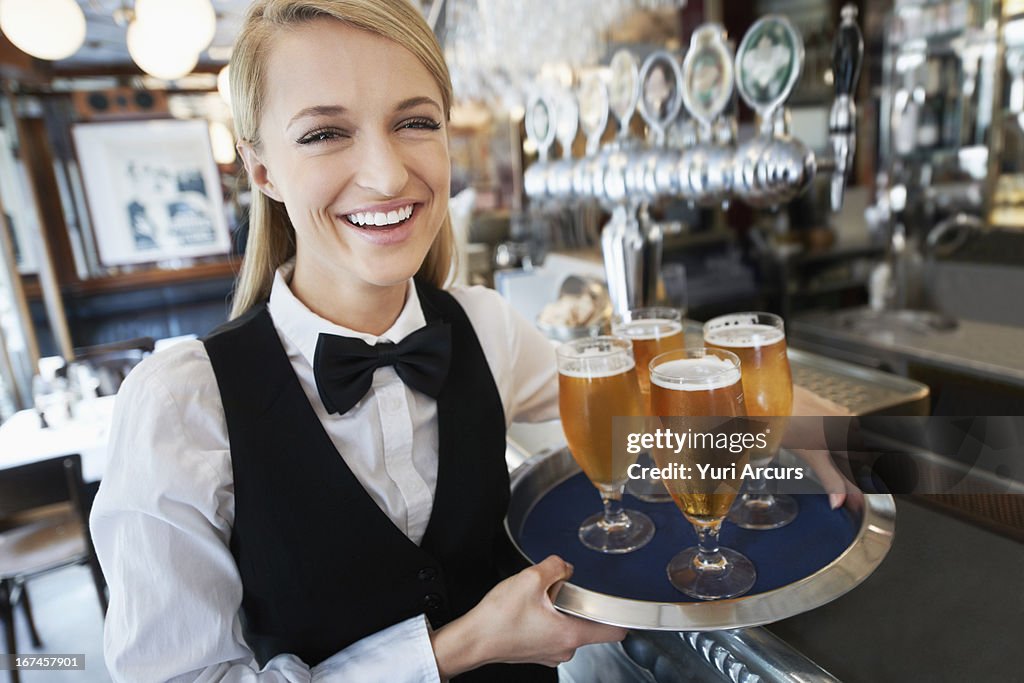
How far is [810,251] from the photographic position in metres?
5.10

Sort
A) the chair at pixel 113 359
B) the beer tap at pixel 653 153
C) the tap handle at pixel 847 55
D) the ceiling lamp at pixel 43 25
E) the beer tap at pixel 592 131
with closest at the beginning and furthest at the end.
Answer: the tap handle at pixel 847 55 → the beer tap at pixel 653 153 → the beer tap at pixel 592 131 → the ceiling lamp at pixel 43 25 → the chair at pixel 113 359

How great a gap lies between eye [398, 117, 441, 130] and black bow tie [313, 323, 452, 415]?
30 cm

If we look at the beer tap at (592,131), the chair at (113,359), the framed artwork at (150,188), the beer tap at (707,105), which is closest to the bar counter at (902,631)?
the beer tap at (707,105)

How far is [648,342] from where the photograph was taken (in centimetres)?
117

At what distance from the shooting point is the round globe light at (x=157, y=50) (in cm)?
269

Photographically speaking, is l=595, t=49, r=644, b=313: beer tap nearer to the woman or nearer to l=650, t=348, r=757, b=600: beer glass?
the woman

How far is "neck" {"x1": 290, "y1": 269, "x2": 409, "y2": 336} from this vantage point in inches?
42.2

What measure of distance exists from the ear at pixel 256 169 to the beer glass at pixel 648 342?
595 mm

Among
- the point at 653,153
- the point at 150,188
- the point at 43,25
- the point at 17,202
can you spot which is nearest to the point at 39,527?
the point at 43,25

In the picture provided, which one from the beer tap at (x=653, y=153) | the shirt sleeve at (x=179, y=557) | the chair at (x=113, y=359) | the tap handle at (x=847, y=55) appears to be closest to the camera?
the shirt sleeve at (x=179, y=557)

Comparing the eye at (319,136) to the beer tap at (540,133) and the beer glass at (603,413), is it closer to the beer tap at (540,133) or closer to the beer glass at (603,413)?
the beer glass at (603,413)

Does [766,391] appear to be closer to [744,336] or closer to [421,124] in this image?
[744,336]

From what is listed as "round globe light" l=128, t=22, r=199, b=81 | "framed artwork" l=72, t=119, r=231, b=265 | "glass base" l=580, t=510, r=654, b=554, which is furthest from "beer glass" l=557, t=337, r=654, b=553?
"framed artwork" l=72, t=119, r=231, b=265

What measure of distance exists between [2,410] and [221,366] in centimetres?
413
